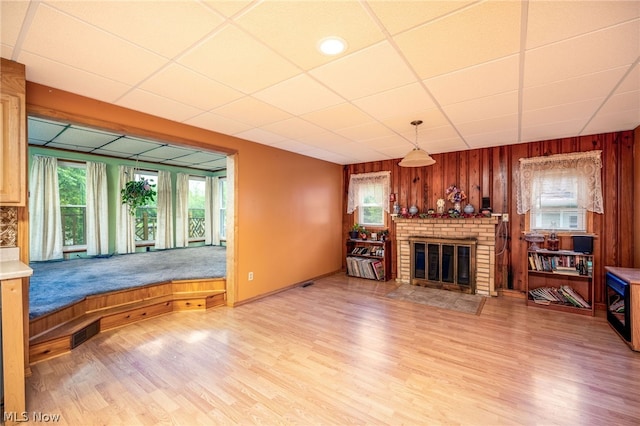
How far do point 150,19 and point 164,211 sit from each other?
6.14 m

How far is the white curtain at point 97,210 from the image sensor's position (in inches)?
225

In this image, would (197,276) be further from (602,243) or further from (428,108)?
(602,243)

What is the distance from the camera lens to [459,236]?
16.1 feet

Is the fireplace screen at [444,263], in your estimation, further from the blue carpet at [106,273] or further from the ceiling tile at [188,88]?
the ceiling tile at [188,88]

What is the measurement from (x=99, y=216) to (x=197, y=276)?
3.47 meters

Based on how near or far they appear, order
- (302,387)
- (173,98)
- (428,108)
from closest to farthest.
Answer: (302,387), (173,98), (428,108)

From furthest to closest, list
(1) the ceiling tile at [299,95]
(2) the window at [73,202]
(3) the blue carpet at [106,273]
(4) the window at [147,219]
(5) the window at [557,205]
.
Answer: (4) the window at [147,219] → (2) the window at [73,202] → (5) the window at [557,205] → (3) the blue carpet at [106,273] → (1) the ceiling tile at [299,95]

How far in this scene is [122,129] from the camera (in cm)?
295

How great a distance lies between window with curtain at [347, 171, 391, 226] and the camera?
585 centimetres

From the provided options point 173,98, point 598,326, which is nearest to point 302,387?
point 173,98

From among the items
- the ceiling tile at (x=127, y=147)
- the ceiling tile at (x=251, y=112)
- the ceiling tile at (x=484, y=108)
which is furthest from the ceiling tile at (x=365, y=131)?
the ceiling tile at (x=127, y=147)

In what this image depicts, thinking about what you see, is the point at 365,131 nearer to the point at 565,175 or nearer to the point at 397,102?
the point at 397,102

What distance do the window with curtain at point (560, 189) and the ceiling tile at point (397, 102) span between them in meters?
2.72

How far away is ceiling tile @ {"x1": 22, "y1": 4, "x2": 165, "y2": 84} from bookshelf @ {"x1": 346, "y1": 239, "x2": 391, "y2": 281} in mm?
4711
